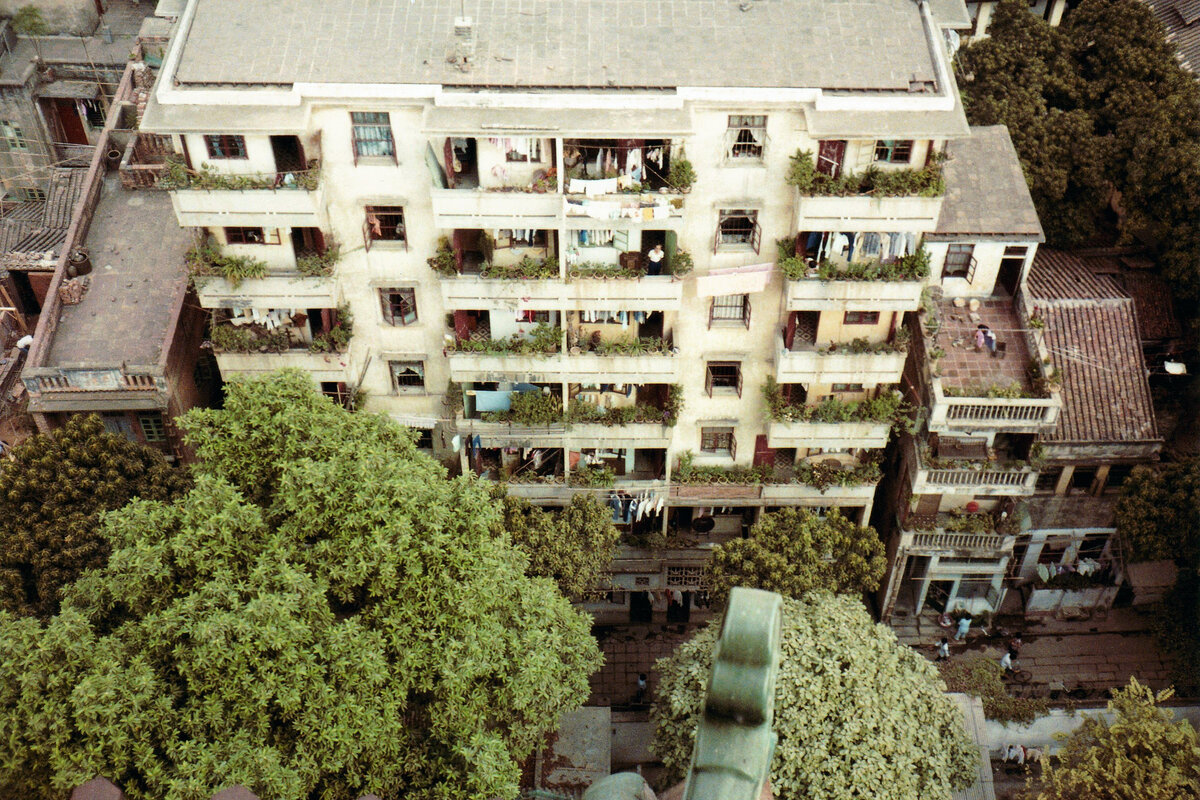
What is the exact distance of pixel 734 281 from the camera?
37844 millimetres

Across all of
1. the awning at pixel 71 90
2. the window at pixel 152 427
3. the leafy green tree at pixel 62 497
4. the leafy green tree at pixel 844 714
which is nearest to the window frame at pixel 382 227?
the leafy green tree at pixel 62 497

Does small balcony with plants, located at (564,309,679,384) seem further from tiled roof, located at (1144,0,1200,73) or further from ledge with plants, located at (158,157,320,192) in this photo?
tiled roof, located at (1144,0,1200,73)

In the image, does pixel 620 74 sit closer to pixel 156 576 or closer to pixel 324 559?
pixel 324 559

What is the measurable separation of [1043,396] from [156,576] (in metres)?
33.9

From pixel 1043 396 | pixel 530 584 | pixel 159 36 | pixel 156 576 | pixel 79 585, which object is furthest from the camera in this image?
pixel 159 36

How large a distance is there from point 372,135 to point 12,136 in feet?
124

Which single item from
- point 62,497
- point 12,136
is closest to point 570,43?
point 62,497

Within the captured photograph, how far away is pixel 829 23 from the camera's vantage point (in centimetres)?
3662

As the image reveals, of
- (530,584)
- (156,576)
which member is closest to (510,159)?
(530,584)

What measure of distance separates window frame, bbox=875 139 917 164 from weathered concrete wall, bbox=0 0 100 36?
5267cm

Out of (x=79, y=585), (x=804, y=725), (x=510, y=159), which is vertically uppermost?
(x=510, y=159)

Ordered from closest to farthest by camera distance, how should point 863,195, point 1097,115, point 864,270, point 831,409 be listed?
point 863,195 < point 864,270 < point 831,409 < point 1097,115

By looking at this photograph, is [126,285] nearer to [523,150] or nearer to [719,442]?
[523,150]

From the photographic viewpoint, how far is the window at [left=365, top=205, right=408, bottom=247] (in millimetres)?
37812
